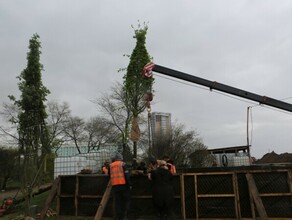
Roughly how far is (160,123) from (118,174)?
81.6 ft

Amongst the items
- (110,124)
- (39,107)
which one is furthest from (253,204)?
(110,124)

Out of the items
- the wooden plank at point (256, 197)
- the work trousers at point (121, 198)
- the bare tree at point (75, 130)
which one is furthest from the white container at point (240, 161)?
the bare tree at point (75, 130)

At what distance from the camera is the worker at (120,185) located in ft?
33.3

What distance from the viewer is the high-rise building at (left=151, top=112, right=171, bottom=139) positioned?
32438 mm

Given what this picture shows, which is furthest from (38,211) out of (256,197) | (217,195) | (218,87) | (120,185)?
(218,87)

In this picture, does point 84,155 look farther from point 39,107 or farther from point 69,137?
point 69,137

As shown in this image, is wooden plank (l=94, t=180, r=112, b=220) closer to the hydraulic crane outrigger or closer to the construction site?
the construction site

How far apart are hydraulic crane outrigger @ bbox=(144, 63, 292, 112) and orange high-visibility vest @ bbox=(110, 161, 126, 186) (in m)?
9.98

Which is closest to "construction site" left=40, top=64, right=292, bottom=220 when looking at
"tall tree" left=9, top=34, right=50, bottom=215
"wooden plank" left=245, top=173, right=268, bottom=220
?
"wooden plank" left=245, top=173, right=268, bottom=220

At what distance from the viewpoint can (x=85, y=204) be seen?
11.9 metres

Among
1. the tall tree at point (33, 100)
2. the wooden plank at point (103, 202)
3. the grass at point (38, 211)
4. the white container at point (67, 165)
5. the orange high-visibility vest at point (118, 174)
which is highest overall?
the tall tree at point (33, 100)

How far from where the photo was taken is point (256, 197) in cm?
985

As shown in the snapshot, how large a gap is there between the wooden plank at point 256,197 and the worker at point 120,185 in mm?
3403

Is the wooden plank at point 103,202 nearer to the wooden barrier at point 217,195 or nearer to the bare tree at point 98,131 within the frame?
the wooden barrier at point 217,195
